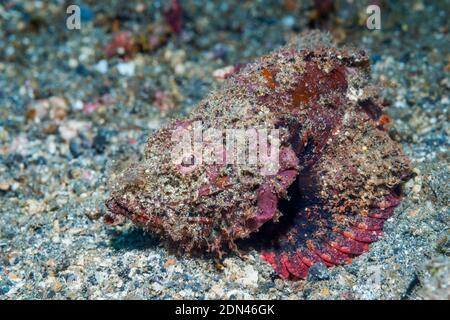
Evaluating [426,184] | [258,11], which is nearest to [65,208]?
[426,184]

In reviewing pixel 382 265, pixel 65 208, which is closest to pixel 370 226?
pixel 382 265

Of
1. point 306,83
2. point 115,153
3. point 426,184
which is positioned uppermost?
point 306,83

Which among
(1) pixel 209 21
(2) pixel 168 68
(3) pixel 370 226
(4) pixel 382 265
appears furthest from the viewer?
(1) pixel 209 21

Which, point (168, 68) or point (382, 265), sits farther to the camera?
point (168, 68)

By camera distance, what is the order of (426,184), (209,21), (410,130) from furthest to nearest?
(209,21)
(410,130)
(426,184)

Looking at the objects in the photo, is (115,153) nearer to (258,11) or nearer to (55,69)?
(55,69)

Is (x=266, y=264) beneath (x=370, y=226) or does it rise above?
beneath

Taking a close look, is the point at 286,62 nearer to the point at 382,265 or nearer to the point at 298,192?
the point at 298,192
